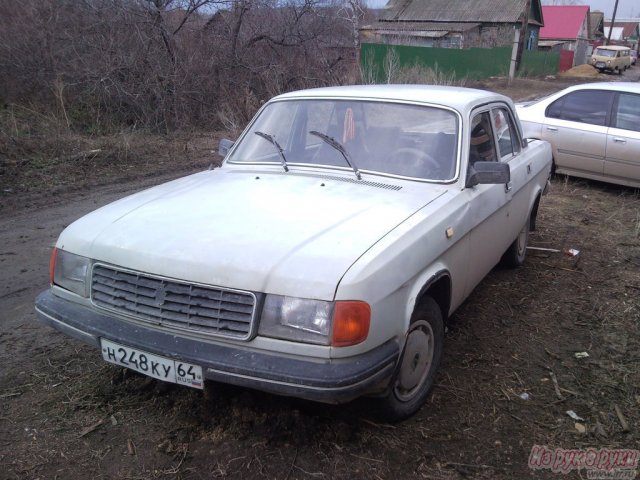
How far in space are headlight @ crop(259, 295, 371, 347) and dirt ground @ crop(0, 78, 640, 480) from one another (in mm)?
677

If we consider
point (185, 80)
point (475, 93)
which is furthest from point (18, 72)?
point (475, 93)

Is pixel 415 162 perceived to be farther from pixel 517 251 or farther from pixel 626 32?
pixel 626 32

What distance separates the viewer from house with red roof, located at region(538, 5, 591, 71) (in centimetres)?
5731

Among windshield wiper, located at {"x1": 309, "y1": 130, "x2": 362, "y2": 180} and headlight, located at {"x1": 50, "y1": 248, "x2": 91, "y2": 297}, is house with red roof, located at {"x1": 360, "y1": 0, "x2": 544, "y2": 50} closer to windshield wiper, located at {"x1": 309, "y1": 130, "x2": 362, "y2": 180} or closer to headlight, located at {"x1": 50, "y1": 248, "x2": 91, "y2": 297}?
windshield wiper, located at {"x1": 309, "y1": 130, "x2": 362, "y2": 180}

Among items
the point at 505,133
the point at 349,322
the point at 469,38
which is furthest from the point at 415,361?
the point at 469,38

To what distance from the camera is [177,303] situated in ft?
8.31

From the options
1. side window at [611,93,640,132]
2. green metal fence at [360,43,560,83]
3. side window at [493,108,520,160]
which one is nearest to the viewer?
side window at [493,108,520,160]

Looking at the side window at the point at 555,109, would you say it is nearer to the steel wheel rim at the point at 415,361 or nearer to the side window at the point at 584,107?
the side window at the point at 584,107

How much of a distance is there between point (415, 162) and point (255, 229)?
1346 mm

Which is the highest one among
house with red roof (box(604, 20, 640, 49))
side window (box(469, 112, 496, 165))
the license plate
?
house with red roof (box(604, 20, 640, 49))

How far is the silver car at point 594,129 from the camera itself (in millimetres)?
7902

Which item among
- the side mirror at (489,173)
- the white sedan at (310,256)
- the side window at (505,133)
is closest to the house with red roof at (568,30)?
the side window at (505,133)

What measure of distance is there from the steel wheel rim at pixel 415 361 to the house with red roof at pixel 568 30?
59179 millimetres

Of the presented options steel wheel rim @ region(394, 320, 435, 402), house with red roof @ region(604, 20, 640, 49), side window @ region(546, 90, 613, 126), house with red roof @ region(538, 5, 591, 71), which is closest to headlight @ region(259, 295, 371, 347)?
steel wheel rim @ region(394, 320, 435, 402)
